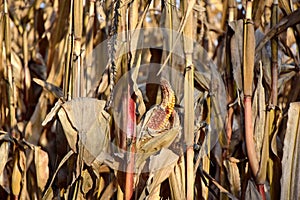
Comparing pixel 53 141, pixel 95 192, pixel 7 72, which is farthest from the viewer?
pixel 53 141

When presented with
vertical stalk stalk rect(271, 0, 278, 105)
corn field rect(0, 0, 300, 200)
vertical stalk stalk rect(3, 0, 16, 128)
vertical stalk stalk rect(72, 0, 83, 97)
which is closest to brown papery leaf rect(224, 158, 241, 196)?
corn field rect(0, 0, 300, 200)

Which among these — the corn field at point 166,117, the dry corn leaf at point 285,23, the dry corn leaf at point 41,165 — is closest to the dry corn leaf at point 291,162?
the corn field at point 166,117

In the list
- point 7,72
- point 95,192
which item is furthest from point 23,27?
point 95,192

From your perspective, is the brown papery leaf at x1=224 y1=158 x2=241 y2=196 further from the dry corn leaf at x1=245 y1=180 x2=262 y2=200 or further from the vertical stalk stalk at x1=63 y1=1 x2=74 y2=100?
the vertical stalk stalk at x1=63 y1=1 x2=74 y2=100

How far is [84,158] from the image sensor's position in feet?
2.38

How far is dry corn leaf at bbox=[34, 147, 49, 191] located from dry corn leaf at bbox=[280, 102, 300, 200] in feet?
1.17

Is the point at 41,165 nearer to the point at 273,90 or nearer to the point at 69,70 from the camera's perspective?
the point at 69,70

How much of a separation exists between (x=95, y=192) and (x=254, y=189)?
226 millimetres

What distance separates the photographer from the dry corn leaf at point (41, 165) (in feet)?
2.78

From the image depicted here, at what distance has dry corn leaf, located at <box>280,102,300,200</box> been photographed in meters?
0.75

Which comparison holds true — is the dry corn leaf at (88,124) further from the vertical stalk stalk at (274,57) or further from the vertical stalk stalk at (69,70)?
the vertical stalk stalk at (274,57)

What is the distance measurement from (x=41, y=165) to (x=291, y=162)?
14.7 inches

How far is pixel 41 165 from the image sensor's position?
0.86 m

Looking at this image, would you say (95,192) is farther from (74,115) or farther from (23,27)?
(23,27)
